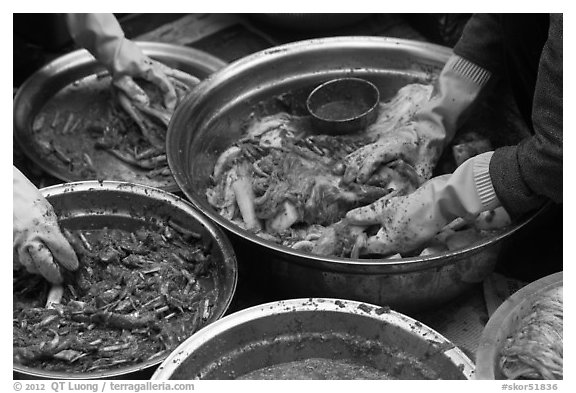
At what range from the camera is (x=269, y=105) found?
4531mm

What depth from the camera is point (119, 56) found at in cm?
462

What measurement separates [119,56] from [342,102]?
1336 millimetres

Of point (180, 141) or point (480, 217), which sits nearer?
point (480, 217)

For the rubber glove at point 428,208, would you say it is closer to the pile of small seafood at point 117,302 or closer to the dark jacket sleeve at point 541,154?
the dark jacket sleeve at point 541,154

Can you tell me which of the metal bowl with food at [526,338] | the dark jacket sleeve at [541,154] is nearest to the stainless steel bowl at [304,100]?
the dark jacket sleeve at [541,154]

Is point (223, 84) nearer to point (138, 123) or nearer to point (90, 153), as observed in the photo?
point (138, 123)

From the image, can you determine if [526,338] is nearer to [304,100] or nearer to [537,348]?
[537,348]

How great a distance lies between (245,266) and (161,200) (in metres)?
0.54

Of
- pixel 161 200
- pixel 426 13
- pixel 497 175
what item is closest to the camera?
pixel 497 175

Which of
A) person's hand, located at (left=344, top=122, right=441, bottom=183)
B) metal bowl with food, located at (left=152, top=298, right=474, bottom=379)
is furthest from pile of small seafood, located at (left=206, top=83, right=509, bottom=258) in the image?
metal bowl with food, located at (left=152, top=298, right=474, bottom=379)

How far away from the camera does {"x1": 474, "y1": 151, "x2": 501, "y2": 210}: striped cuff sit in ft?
10.8

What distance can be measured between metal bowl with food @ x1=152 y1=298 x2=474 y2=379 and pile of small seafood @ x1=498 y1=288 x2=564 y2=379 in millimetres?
303

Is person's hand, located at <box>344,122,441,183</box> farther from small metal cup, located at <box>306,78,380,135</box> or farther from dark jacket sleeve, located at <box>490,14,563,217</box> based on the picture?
dark jacket sleeve, located at <box>490,14,563,217</box>

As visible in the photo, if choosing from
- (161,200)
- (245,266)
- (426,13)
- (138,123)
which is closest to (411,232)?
(245,266)
